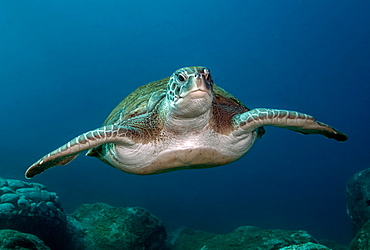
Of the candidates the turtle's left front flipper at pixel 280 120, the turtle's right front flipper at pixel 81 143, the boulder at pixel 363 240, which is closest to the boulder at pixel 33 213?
the turtle's right front flipper at pixel 81 143

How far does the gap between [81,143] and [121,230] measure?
4076 mm

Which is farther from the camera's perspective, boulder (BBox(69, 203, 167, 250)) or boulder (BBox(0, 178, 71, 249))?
boulder (BBox(69, 203, 167, 250))

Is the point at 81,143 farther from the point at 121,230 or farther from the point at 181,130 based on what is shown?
the point at 121,230

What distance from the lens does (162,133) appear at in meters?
3.61

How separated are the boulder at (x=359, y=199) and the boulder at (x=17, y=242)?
934cm

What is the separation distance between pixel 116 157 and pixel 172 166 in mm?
892

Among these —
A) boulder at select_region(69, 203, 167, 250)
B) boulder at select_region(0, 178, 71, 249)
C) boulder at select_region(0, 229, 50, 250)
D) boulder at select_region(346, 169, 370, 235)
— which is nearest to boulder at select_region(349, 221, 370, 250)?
boulder at select_region(69, 203, 167, 250)

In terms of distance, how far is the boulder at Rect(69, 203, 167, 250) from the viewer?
614cm

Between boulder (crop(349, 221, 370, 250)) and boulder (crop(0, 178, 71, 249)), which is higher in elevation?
boulder (crop(0, 178, 71, 249))

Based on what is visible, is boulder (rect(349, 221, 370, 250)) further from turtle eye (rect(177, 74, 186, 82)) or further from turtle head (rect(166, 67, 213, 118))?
turtle eye (rect(177, 74, 186, 82))

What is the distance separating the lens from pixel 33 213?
18.2ft

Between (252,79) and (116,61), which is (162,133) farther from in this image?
(252,79)

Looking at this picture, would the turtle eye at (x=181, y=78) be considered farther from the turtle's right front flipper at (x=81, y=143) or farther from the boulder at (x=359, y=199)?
the boulder at (x=359, y=199)

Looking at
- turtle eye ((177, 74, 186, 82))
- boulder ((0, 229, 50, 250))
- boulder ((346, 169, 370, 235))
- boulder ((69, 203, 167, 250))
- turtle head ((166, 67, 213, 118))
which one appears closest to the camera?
turtle head ((166, 67, 213, 118))
